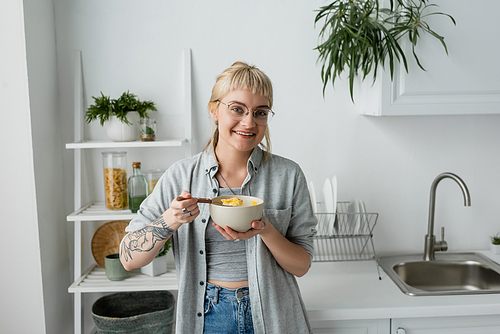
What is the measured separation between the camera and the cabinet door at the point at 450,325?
152 cm

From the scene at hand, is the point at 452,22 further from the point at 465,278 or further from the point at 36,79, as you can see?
the point at 36,79

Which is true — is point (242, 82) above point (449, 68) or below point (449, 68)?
below

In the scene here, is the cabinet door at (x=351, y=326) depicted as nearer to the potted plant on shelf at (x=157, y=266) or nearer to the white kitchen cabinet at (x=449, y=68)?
the potted plant on shelf at (x=157, y=266)

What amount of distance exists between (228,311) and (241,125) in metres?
0.54

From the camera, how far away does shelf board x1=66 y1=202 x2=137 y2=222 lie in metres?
1.65

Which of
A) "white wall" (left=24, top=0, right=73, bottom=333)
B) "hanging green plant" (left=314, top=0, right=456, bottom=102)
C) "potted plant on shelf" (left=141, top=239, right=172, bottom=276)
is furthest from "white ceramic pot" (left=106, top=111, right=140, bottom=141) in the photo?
"hanging green plant" (left=314, top=0, right=456, bottom=102)

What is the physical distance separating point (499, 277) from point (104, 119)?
6.02ft

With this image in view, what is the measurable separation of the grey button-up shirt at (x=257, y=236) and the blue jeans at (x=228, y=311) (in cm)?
2

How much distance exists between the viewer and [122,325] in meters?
1.60

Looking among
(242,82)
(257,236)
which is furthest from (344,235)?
(242,82)

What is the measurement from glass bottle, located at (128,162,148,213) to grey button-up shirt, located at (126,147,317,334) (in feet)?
1.55

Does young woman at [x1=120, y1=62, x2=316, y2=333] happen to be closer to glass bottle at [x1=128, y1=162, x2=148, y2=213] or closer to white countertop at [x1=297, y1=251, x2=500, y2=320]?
white countertop at [x1=297, y1=251, x2=500, y2=320]

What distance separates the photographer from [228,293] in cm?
121

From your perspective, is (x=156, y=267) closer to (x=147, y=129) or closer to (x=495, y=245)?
(x=147, y=129)
